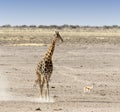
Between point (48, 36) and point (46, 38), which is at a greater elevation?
point (46, 38)

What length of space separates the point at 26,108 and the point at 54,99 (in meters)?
1.93

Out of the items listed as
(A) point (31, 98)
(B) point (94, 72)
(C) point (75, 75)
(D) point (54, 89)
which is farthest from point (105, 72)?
(A) point (31, 98)

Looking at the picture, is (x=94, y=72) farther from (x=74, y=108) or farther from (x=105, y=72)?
(x=74, y=108)

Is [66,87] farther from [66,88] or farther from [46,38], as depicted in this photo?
[46,38]

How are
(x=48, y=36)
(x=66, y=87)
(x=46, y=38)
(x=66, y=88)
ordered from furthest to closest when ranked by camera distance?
(x=48, y=36) < (x=46, y=38) < (x=66, y=87) < (x=66, y=88)

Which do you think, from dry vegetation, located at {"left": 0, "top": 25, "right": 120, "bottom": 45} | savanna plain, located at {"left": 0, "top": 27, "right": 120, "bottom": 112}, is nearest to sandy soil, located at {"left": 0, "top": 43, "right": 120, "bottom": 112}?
savanna plain, located at {"left": 0, "top": 27, "right": 120, "bottom": 112}

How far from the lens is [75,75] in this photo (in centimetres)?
2258

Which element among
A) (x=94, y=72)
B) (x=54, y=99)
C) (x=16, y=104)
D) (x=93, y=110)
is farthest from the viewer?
(x=94, y=72)

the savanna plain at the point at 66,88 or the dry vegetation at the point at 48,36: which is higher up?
the savanna plain at the point at 66,88

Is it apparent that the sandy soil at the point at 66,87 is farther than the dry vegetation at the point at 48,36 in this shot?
No

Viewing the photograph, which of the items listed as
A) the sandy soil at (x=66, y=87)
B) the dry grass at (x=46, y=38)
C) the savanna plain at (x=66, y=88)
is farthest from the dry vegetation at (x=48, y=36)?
the savanna plain at (x=66, y=88)

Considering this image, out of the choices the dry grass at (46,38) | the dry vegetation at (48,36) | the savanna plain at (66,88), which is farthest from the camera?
the dry vegetation at (48,36)

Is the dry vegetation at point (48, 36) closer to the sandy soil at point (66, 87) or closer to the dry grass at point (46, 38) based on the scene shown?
the dry grass at point (46, 38)

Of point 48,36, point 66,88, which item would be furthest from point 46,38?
point 66,88
